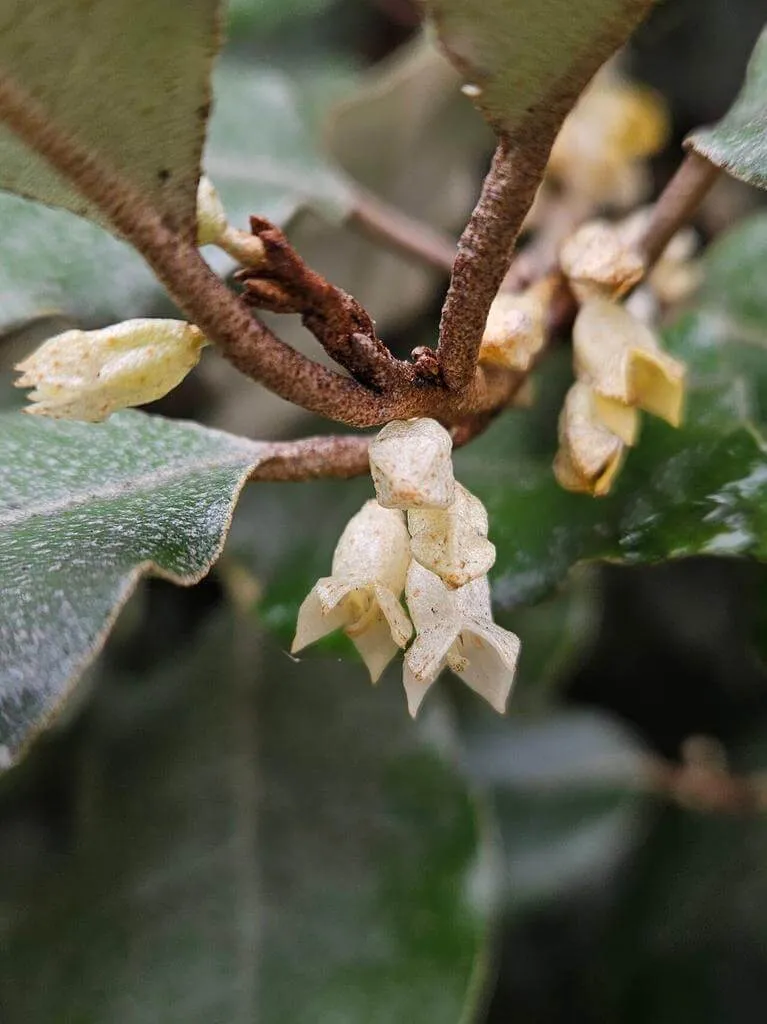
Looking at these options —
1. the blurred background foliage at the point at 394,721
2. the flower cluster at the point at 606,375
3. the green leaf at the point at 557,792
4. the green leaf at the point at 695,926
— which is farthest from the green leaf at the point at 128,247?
the green leaf at the point at 695,926

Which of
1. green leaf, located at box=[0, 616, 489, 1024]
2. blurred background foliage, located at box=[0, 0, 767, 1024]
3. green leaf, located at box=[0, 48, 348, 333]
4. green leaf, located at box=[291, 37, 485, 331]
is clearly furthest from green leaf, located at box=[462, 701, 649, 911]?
green leaf, located at box=[0, 48, 348, 333]

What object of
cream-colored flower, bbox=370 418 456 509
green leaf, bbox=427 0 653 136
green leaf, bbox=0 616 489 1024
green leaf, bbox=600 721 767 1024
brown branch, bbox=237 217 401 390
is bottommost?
green leaf, bbox=600 721 767 1024

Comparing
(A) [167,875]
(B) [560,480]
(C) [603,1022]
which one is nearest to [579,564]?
(B) [560,480]

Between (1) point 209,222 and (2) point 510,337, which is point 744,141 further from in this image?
(1) point 209,222

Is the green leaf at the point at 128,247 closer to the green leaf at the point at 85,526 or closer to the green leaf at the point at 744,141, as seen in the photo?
the green leaf at the point at 85,526

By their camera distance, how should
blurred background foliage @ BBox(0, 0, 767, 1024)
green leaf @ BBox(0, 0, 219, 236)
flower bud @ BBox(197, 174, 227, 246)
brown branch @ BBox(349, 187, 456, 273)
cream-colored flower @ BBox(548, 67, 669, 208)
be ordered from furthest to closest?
cream-colored flower @ BBox(548, 67, 669, 208)
brown branch @ BBox(349, 187, 456, 273)
blurred background foliage @ BBox(0, 0, 767, 1024)
flower bud @ BBox(197, 174, 227, 246)
green leaf @ BBox(0, 0, 219, 236)

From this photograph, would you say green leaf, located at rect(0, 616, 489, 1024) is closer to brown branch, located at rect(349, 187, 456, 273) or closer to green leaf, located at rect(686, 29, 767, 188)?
brown branch, located at rect(349, 187, 456, 273)
